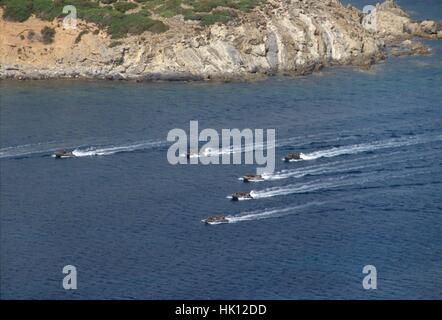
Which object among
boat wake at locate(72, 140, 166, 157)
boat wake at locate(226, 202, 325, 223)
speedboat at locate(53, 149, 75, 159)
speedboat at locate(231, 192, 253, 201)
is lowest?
boat wake at locate(226, 202, 325, 223)

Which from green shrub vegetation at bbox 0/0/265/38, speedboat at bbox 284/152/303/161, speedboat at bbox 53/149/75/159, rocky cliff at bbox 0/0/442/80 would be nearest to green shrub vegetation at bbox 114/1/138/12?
green shrub vegetation at bbox 0/0/265/38

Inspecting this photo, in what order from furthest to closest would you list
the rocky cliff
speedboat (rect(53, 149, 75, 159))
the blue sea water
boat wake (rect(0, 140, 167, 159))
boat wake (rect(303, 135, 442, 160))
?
the rocky cliff → boat wake (rect(0, 140, 167, 159)) → speedboat (rect(53, 149, 75, 159)) → boat wake (rect(303, 135, 442, 160)) → the blue sea water

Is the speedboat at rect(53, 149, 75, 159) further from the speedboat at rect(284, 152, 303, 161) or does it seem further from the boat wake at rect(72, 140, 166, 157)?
the speedboat at rect(284, 152, 303, 161)

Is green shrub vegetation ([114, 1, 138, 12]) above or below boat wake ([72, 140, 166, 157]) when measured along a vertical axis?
above

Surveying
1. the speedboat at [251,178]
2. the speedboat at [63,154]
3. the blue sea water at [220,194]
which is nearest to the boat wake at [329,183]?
the blue sea water at [220,194]

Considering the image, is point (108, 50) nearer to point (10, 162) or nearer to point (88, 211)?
point (10, 162)

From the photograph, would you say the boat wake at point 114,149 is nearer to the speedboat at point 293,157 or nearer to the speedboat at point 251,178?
the speedboat at point 251,178
